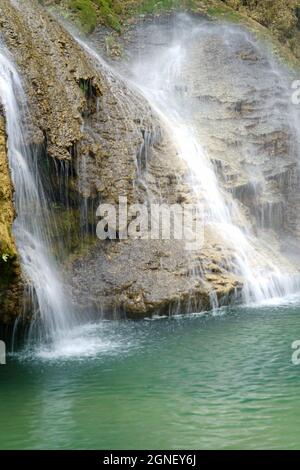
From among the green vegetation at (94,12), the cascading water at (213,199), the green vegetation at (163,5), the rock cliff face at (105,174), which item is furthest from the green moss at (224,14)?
the rock cliff face at (105,174)

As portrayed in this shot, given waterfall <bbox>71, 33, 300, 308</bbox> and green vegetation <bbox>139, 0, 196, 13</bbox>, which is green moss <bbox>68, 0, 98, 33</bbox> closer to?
waterfall <bbox>71, 33, 300, 308</bbox>

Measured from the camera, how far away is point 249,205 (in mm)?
18328

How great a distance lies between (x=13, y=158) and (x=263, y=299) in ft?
22.8

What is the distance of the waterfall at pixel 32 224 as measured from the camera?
12.2m

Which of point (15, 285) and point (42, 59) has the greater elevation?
point (42, 59)

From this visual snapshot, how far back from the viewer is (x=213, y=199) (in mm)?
16953

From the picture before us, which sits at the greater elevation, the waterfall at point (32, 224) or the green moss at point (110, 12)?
the green moss at point (110, 12)

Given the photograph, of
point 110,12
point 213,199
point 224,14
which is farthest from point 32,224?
point 224,14

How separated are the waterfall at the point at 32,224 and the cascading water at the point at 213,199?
184 inches

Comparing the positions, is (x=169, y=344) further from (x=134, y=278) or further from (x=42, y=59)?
(x=42, y=59)

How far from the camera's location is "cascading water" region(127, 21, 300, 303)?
15.8 m

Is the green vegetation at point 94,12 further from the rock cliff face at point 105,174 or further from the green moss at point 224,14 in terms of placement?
the rock cliff face at point 105,174
